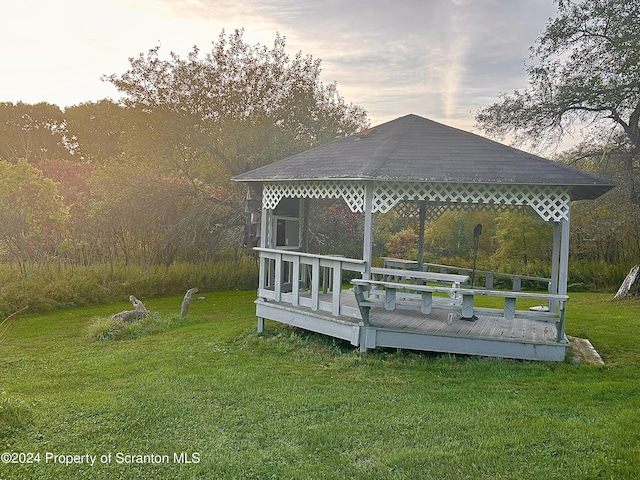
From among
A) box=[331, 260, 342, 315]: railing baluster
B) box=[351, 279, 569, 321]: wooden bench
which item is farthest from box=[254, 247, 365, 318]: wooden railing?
box=[351, 279, 569, 321]: wooden bench

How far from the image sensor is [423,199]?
7301mm

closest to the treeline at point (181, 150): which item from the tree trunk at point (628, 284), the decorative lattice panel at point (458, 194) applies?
the decorative lattice panel at point (458, 194)

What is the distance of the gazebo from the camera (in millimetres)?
6496

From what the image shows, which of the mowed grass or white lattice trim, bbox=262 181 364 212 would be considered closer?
the mowed grass

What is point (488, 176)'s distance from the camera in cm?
658

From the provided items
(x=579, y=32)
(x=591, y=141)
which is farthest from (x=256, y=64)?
Result: (x=591, y=141)

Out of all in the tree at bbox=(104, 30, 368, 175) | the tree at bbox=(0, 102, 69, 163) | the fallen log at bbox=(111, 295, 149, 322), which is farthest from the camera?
the tree at bbox=(0, 102, 69, 163)

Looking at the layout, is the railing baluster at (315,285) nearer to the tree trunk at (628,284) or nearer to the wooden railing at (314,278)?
the wooden railing at (314,278)

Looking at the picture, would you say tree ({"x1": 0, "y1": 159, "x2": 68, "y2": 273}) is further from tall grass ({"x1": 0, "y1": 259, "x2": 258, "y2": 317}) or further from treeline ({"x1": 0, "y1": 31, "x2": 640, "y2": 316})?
→ tall grass ({"x1": 0, "y1": 259, "x2": 258, "y2": 317})

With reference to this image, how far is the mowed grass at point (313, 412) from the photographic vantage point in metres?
3.74

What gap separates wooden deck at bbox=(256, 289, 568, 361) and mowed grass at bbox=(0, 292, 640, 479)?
192 mm

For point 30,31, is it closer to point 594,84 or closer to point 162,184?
point 162,184

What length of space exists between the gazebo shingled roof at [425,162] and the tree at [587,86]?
549 centimetres

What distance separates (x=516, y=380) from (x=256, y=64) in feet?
38.7
